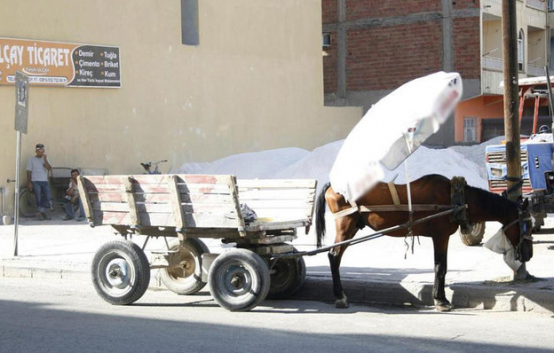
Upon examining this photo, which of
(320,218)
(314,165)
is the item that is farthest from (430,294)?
(314,165)

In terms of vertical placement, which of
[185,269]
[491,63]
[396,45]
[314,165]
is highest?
[396,45]

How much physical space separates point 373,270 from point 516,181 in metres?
2.15

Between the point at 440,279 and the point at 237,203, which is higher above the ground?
the point at 237,203

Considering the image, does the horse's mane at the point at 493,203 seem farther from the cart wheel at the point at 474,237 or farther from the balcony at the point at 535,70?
the balcony at the point at 535,70

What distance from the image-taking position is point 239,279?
A: 9562 millimetres

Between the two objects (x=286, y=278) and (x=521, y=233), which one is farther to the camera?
(x=286, y=278)

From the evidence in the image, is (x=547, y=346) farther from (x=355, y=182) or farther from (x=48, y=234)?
(x=48, y=234)

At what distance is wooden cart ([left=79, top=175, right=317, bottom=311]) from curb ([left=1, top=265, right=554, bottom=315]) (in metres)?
0.42

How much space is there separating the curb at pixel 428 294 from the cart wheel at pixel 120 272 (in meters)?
1.36

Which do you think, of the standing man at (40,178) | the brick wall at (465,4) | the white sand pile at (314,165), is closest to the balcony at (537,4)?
the brick wall at (465,4)

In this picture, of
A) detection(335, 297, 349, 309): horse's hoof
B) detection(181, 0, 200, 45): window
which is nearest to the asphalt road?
detection(335, 297, 349, 309): horse's hoof

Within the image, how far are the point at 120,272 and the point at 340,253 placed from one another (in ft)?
7.89

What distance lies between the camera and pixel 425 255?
42.3 ft

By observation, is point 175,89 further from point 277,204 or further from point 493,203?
point 493,203
